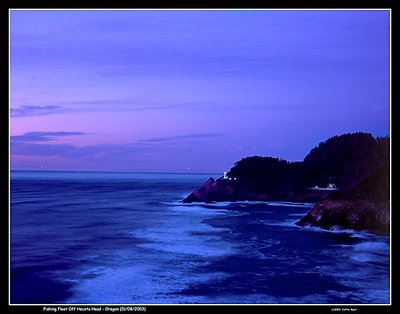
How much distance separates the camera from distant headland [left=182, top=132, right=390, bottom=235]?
12.8 m

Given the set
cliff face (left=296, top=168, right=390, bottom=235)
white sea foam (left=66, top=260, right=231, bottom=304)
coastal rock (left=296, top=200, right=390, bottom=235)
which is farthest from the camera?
coastal rock (left=296, top=200, right=390, bottom=235)

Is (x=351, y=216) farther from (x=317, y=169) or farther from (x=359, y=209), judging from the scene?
(x=317, y=169)

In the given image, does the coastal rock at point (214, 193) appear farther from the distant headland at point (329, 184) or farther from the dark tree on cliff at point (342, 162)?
the dark tree on cliff at point (342, 162)

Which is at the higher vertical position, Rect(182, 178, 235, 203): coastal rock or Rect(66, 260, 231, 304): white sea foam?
Rect(182, 178, 235, 203): coastal rock

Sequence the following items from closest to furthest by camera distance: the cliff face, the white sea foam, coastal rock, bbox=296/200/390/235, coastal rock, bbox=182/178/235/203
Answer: the white sea foam, the cliff face, coastal rock, bbox=296/200/390/235, coastal rock, bbox=182/178/235/203

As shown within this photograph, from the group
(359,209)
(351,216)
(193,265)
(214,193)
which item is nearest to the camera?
(193,265)

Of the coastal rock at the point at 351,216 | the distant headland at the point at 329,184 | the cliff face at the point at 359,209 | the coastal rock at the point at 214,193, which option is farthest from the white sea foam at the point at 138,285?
the coastal rock at the point at 214,193

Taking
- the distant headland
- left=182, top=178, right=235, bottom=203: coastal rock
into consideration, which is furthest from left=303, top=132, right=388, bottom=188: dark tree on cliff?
left=182, top=178, right=235, bottom=203: coastal rock

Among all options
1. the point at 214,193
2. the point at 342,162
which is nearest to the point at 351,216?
the point at 342,162

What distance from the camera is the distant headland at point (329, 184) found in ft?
42.1

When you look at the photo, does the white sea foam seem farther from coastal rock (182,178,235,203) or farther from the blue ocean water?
coastal rock (182,178,235,203)

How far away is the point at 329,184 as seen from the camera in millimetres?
25328
